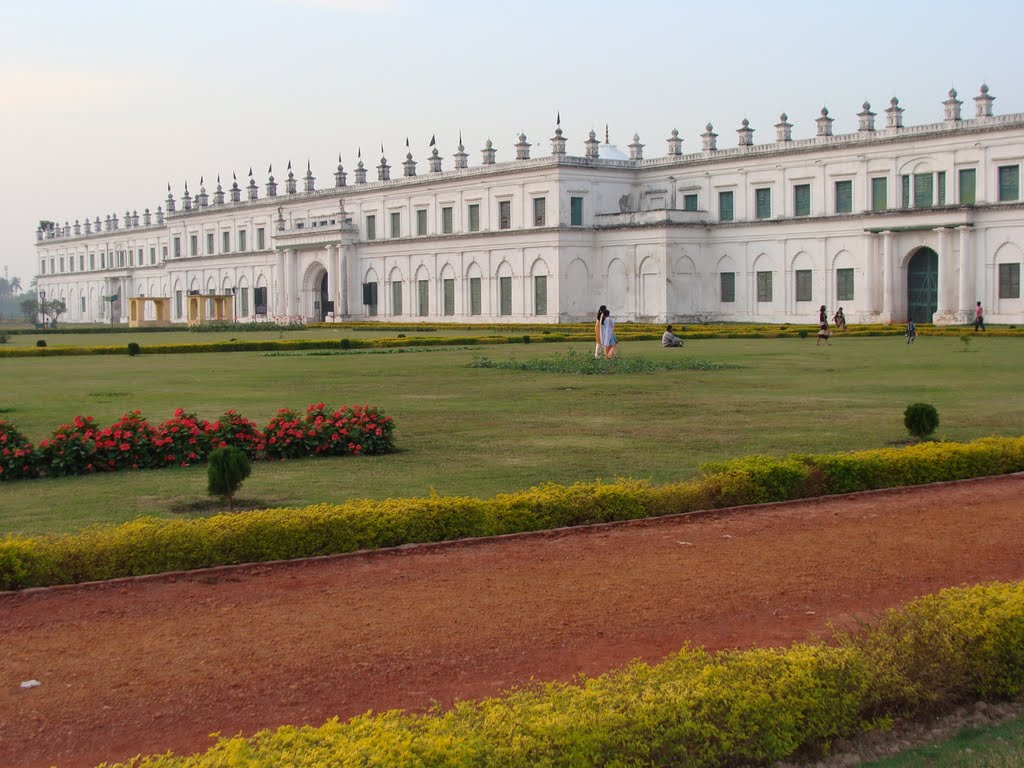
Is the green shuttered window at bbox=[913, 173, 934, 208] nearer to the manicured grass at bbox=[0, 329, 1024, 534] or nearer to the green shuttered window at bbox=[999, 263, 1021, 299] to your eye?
the green shuttered window at bbox=[999, 263, 1021, 299]

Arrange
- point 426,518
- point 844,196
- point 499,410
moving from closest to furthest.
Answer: point 426,518 < point 499,410 < point 844,196

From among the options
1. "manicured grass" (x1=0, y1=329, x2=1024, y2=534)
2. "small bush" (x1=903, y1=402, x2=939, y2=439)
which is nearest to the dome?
"manicured grass" (x1=0, y1=329, x2=1024, y2=534)

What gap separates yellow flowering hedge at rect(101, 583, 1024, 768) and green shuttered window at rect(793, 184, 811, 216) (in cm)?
4812

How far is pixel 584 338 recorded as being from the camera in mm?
38969

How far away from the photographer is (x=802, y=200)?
171 feet

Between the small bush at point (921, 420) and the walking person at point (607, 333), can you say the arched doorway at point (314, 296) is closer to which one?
the walking person at point (607, 333)

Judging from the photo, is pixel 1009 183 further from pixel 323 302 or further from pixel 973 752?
pixel 973 752

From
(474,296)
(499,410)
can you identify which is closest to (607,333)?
(499,410)

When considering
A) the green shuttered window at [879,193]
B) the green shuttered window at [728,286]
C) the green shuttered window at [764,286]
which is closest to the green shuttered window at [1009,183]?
the green shuttered window at [879,193]

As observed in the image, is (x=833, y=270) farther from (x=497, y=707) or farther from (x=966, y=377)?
(x=497, y=707)

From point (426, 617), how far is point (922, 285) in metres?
45.0

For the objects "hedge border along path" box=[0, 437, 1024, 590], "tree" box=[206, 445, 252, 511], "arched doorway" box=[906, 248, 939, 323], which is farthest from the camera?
"arched doorway" box=[906, 248, 939, 323]

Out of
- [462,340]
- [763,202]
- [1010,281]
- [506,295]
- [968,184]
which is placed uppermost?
[763,202]

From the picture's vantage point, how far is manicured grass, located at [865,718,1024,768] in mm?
4738
